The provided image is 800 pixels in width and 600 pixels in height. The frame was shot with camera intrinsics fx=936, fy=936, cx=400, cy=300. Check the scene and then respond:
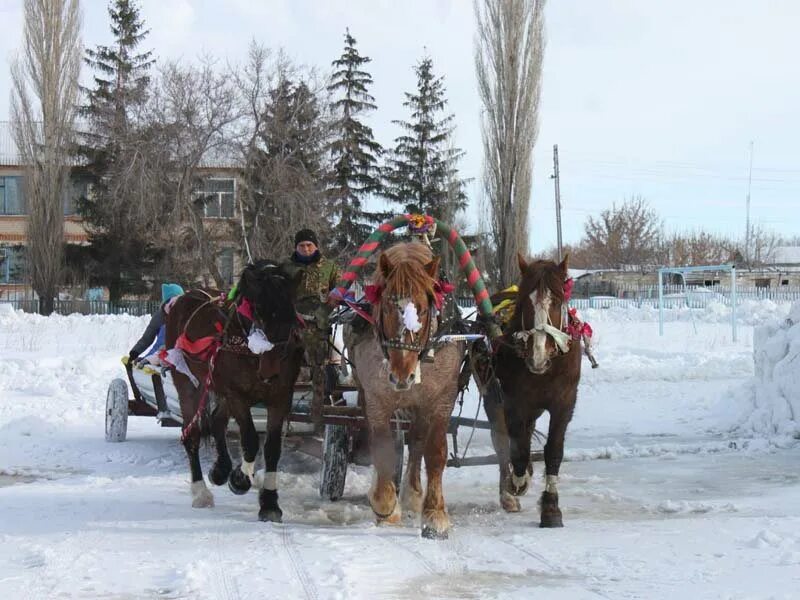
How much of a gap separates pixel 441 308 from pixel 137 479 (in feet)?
13.0

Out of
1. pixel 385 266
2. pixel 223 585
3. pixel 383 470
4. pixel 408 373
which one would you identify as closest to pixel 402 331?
pixel 408 373

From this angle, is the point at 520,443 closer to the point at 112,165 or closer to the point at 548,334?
the point at 548,334

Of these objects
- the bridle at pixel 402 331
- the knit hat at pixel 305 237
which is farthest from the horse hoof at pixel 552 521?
the knit hat at pixel 305 237

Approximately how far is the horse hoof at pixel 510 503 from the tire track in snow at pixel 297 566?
179 cm

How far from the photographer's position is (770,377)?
11617 mm

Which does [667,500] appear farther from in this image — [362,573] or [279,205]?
[279,205]

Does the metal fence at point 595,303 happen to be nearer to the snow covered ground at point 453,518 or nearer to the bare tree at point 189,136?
the bare tree at point 189,136

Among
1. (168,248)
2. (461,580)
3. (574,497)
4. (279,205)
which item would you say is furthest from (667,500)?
(168,248)

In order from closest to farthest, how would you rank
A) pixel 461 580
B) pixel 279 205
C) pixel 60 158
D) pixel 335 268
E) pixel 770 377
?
1. pixel 461 580
2. pixel 335 268
3. pixel 770 377
4. pixel 279 205
5. pixel 60 158

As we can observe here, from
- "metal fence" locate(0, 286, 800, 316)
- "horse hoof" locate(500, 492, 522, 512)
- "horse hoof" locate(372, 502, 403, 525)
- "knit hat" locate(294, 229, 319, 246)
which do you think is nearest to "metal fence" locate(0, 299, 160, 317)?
"metal fence" locate(0, 286, 800, 316)

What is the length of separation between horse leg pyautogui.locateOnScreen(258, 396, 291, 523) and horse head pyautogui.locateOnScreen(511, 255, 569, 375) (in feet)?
6.20

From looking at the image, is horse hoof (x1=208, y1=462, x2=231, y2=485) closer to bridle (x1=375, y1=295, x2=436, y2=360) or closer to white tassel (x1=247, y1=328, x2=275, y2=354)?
white tassel (x1=247, y1=328, x2=275, y2=354)

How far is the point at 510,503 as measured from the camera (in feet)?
23.6

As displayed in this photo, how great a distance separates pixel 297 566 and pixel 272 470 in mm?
1749
